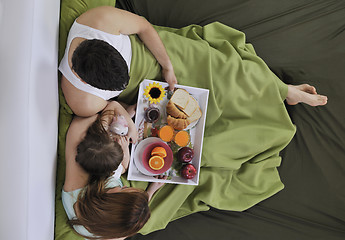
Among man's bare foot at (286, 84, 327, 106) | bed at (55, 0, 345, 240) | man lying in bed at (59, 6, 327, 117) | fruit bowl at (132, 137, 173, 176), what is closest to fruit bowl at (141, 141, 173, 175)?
fruit bowl at (132, 137, 173, 176)

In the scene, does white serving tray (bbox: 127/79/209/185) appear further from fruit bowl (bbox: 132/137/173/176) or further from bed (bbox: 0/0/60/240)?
bed (bbox: 0/0/60/240)

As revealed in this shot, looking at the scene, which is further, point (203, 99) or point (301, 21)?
point (301, 21)

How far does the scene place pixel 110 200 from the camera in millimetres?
836

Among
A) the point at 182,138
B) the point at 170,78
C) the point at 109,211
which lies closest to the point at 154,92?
the point at 170,78

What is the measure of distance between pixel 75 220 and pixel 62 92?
0.41m

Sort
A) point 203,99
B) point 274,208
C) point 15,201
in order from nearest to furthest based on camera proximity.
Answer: point 15,201
point 203,99
point 274,208

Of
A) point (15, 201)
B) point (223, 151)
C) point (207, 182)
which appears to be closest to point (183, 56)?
point (223, 151)

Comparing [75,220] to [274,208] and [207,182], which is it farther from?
[274,208]

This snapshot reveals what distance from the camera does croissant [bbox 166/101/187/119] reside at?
1.02m

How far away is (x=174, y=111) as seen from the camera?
3.35ft

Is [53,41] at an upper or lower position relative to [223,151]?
upper

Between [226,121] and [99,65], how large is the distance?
0.61 meters

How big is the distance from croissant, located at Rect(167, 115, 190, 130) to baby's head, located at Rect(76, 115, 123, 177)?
0.24 m

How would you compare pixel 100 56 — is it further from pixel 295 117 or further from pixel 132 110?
pixel 295 117
